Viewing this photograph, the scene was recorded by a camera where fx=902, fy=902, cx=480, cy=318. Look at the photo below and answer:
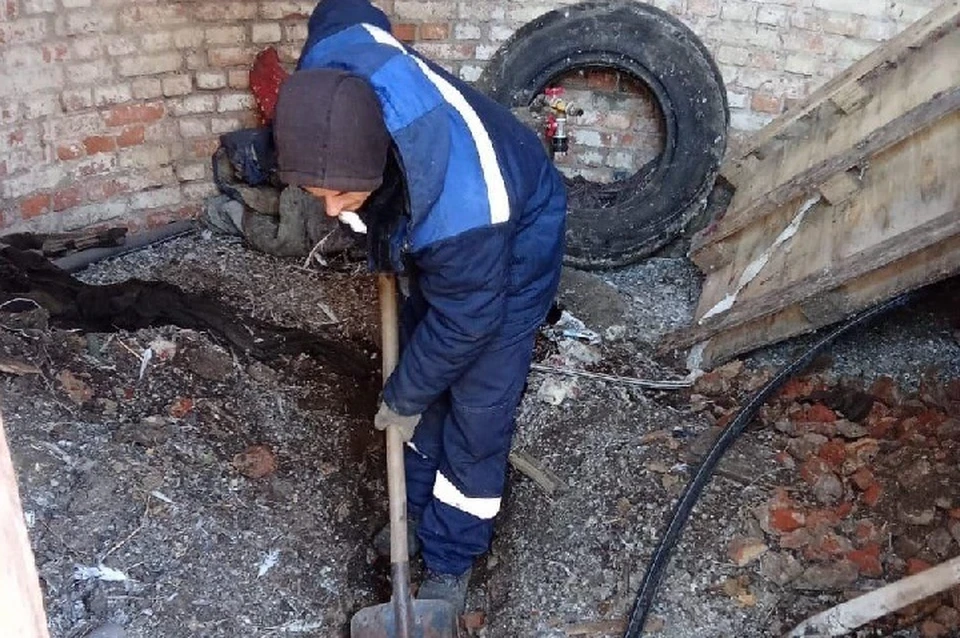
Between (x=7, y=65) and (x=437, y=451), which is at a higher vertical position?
(x=7, y=65)

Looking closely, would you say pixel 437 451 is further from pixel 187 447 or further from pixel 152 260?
pixel 152 260

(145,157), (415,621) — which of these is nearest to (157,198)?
(145,157)

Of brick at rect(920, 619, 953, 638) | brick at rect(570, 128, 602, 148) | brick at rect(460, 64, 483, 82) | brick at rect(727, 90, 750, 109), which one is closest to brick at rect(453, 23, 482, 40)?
brick at rect(460, 64, 483, 82)

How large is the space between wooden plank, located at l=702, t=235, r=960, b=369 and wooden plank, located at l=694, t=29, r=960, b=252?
1.57 ft

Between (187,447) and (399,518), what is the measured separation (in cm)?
96

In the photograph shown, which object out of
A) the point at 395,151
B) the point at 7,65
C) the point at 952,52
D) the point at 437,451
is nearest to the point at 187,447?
the point at 437,451

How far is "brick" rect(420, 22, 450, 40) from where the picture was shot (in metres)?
4.59

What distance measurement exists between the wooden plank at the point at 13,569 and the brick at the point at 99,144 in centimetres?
341

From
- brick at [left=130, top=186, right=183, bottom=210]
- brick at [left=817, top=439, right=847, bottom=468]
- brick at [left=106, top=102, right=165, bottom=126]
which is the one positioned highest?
brick at [left=106, top=102, right=165, bottom=126]

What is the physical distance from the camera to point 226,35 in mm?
4395

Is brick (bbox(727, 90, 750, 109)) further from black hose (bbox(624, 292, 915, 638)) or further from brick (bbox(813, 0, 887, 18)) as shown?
black hose (bbox(624, 292, 915, 638))

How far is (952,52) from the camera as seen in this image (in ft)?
11.0

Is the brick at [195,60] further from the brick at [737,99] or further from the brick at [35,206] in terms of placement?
the brick at [737,99]

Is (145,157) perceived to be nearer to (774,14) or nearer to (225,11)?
(225,11)
